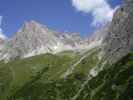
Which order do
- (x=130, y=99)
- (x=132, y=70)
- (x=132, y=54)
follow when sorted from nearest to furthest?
(x=130, y=99)
(x=132, y=70)
(x=132, y=54)

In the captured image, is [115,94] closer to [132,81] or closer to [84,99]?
[132,81]

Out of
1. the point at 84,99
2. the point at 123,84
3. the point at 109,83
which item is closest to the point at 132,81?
the point at 123,84

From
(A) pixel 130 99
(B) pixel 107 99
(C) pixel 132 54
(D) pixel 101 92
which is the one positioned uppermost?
(C) pixel 132 54

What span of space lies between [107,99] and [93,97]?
30870 mm

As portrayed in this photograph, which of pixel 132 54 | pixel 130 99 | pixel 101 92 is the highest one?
pixel 132 54

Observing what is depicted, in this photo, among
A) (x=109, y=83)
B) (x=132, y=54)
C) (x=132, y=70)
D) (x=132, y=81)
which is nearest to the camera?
(x=132, y=81)

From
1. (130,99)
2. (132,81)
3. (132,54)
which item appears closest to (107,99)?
(132,81)

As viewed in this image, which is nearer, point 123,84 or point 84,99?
point 123,84

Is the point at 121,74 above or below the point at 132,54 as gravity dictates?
below

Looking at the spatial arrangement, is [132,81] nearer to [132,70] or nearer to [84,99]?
[132,70]

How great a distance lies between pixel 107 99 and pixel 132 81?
13.4 metres

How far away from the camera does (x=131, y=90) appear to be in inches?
4577

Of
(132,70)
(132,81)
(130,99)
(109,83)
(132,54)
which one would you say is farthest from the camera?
(132,54)

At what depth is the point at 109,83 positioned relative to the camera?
152m
